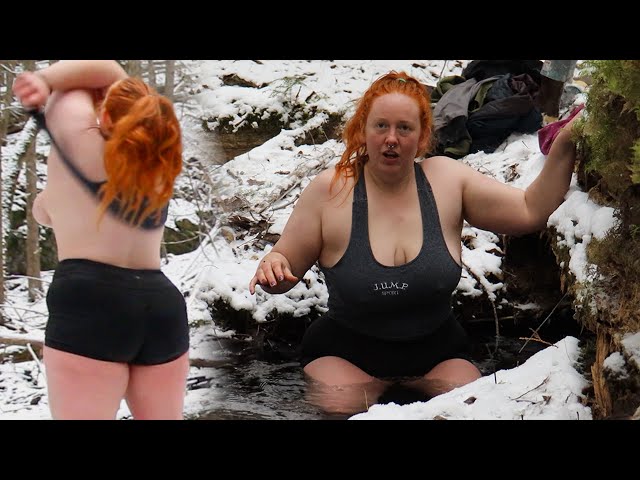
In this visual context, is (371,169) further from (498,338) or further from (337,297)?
(498,338)

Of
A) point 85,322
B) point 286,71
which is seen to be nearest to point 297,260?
point 85,322

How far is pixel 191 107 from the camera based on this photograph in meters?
2.48

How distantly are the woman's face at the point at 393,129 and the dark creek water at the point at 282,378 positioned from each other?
73cm

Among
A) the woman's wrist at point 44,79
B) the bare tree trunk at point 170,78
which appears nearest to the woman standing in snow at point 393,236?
the bare tree trunk at point 170,78

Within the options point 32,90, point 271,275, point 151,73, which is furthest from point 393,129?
point 32,90

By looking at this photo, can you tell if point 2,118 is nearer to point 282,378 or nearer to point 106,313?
point 282,378

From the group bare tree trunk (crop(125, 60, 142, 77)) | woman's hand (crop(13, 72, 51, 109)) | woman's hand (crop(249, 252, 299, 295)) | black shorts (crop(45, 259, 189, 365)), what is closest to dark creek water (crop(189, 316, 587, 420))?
woman's hand (crop(249, 252, 299, 295))

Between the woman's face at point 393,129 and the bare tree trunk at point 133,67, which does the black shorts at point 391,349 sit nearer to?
the woman's face at point 393,129

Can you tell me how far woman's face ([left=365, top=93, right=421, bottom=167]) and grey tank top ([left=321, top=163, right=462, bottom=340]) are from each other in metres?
0.15

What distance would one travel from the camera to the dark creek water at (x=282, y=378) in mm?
2375

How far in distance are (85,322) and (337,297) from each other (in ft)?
3.48

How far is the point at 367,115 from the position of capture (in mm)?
2238

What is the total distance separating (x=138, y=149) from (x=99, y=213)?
0.14 m

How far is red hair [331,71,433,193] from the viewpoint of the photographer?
2.21 m
